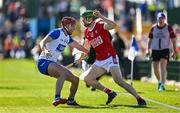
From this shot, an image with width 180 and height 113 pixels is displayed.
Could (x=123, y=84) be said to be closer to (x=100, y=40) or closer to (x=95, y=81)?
(x=95, y=81)

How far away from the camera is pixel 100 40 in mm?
17766

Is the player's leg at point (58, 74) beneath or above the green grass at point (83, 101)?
above

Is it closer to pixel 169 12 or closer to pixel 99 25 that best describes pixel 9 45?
pixel 169 12

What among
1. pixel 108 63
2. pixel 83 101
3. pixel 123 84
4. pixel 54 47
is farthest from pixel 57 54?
pixel 83 101

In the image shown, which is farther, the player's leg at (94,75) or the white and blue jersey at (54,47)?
the player's leg at (94,75)

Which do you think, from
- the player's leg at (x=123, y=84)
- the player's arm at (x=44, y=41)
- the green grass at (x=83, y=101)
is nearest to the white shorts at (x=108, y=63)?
the player's leg at (x=123, y=84)

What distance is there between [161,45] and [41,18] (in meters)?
31.0

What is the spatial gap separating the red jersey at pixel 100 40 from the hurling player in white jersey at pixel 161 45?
15.3ft

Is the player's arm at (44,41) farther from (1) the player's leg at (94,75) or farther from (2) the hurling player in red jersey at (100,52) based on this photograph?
(1) the player's leg at (94,75)

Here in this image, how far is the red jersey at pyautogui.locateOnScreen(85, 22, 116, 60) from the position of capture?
17703 millimetres

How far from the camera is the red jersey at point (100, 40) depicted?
58.1 ft

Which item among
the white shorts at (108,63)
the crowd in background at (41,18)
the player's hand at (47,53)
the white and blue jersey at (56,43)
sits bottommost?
the crowd in background at (41,18)

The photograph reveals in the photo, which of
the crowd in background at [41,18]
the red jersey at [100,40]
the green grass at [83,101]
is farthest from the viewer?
the crowd in background at [41,18]

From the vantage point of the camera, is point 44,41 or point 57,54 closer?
point 44,41
